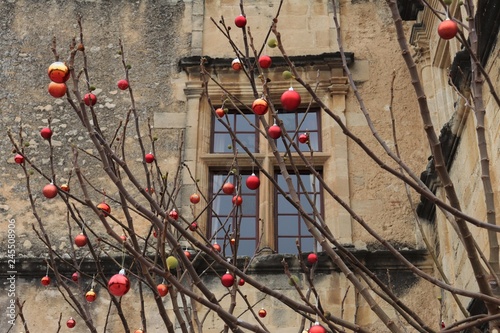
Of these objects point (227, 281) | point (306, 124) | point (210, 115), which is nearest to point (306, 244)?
point (306, 124)

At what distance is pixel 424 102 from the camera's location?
2.68 meters

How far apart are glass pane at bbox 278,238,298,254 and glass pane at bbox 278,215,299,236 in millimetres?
51

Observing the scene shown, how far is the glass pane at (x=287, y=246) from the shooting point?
6.41 meters

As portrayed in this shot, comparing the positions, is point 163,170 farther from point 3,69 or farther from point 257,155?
point 3,69

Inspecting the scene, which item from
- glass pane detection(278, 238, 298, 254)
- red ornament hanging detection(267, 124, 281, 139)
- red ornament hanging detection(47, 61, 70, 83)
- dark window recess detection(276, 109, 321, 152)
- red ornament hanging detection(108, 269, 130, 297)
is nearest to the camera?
red ornament hanging detection(108, 269, 130, 297)

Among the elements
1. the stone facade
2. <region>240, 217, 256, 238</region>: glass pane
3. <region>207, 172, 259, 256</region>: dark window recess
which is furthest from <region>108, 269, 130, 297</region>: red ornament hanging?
<region>240, 217, 256, 238</region>: glass pane

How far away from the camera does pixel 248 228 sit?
6.53 meters

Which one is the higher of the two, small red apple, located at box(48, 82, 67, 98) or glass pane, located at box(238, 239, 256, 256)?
small red apple, located at box(48, 82, 67, 98)

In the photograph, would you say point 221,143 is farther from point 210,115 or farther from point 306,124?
point 306,124

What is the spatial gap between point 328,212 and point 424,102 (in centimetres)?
380

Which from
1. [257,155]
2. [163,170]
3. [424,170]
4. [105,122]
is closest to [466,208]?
[424,170]

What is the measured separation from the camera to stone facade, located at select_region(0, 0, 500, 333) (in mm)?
6043

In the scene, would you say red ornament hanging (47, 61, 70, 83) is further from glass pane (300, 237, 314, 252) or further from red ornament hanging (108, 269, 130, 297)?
glass pane (300, 237, 314, 252)

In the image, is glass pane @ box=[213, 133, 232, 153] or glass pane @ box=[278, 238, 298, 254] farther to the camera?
glass pane @ box=[213, 133, 232, 153]
